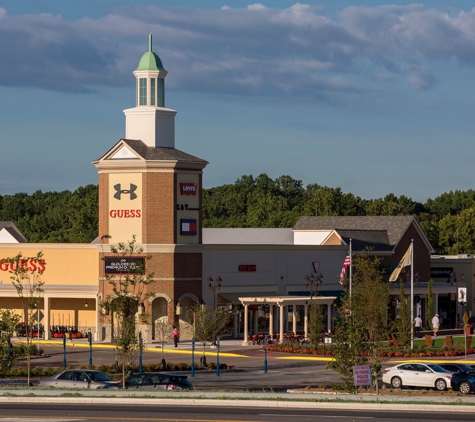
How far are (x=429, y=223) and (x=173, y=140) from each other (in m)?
87.9

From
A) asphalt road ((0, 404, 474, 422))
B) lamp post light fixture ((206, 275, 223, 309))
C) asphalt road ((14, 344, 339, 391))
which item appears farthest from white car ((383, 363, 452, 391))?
lamp post light fixture ((206, 275, 223, 309))

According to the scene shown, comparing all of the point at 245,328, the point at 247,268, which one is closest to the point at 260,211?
the point at 247,268

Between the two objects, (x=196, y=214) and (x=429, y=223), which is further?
(x=429, y=223)

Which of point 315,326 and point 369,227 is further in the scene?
point 369,227

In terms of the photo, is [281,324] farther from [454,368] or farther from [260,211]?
[260,211]

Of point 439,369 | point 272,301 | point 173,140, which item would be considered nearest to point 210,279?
point 272,301

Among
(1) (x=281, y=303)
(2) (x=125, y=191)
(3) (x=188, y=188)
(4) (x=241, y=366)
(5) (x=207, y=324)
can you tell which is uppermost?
(3) (x=188, y=188)

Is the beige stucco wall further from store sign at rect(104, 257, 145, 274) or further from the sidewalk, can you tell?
the sidewalk

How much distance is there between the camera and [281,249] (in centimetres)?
7844

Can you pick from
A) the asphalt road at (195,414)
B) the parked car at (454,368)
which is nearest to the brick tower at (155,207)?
the parked car at (454,368)

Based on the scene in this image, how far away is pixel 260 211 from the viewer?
6462 inches

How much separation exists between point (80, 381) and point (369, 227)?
5383 cm

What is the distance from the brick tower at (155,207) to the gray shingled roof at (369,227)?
17142 mm

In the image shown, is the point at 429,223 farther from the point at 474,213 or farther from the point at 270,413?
the point at 270,413
